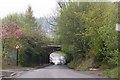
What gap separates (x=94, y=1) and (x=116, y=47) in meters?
9.24

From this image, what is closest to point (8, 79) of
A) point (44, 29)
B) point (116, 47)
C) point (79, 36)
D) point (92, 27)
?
point (116, 47)

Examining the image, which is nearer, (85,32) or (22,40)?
(85,32)

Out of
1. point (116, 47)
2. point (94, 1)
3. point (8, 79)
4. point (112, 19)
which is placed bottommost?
point (8, 79)

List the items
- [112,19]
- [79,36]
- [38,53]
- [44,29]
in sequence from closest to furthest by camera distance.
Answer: [112,19] → [79,36] → [38,53] → [44,29]

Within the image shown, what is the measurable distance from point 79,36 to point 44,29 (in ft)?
32.3

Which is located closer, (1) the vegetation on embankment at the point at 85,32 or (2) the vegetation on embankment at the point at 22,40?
(1) the vegetation on embankment at the point at 85,32

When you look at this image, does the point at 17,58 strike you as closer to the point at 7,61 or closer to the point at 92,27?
the point at 7,61

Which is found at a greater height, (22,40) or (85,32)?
(85,32)

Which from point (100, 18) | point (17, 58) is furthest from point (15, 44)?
point (100, 18)

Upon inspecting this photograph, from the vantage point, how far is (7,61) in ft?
73.3

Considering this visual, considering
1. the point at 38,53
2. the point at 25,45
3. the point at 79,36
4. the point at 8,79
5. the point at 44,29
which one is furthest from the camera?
the point at 44,29

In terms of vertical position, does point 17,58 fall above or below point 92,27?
below

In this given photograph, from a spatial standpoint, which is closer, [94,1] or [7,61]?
[7,61]

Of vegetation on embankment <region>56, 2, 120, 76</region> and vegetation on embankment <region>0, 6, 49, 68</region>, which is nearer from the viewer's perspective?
vegetation on embankment <region>56, 2, 120, 76</region>
